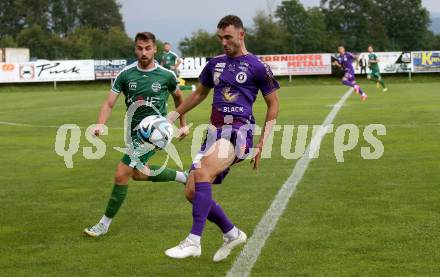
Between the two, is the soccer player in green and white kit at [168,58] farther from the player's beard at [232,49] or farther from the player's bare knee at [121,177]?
the player's beard at [232,49]

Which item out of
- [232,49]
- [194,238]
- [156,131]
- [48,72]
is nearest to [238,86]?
[232,49]

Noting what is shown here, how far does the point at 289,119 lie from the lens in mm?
21469

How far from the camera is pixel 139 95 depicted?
343 inches

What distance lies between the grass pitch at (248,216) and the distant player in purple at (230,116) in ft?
1.57

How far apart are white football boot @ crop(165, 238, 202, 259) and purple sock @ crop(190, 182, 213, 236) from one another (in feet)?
0.42

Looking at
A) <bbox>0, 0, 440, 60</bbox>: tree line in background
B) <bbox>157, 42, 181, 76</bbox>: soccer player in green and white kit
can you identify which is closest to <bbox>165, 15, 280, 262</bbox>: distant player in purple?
<bbox>157, 42, 181, 76</bbox>: soccer player in green and white kit

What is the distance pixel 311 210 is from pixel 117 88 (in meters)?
2.40

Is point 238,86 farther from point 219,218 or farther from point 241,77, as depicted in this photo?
point 219,218

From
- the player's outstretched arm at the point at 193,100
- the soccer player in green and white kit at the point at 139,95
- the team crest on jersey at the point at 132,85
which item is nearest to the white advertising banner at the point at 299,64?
the soccer player in green and white kit at the point at 139,95

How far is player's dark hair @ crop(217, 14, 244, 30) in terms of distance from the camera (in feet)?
23.5

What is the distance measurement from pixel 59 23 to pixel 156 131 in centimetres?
14165

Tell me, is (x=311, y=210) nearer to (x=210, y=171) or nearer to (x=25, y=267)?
(x=210, y=171)

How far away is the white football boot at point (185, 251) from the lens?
22.1 ft

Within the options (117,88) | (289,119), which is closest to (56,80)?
(289,119)
